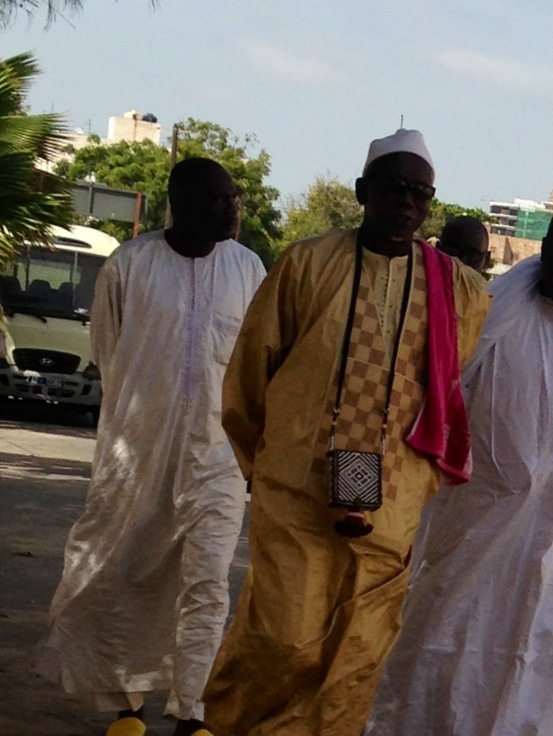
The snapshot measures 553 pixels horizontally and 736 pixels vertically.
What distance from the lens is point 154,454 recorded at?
247 inches

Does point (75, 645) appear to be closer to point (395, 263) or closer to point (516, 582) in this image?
point (516, 582)

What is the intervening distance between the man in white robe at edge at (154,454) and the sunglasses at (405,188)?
1418 mm

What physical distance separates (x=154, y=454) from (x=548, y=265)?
1.54 m

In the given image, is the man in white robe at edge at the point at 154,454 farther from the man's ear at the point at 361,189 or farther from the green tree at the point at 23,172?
the green tree at the point at 23,172

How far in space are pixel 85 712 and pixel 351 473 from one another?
2.14 metres

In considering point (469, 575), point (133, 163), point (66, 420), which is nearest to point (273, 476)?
point (469, 575)

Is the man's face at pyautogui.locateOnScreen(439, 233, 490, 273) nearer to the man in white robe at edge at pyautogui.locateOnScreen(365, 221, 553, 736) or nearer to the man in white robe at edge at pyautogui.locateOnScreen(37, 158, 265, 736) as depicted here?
the man in white robe at edge at pyautogui.locateOnScreen(37, 158, 265, 736)

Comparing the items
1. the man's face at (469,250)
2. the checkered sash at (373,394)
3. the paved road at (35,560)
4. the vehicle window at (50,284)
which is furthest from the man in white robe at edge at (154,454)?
the vehicle window at (50,284)

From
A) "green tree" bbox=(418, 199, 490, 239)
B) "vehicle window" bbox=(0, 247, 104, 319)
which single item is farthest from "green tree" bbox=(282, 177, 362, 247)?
"vehicle window" bbox=(0, 247, 104, 319)

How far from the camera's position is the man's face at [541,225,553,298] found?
5.71 metres

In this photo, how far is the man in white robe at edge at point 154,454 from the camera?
625cm

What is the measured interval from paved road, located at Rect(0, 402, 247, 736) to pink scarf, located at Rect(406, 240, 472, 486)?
174 centimetres

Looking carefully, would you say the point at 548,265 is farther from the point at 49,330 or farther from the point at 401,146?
the point at 49,330

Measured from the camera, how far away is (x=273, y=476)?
492 centimetres
